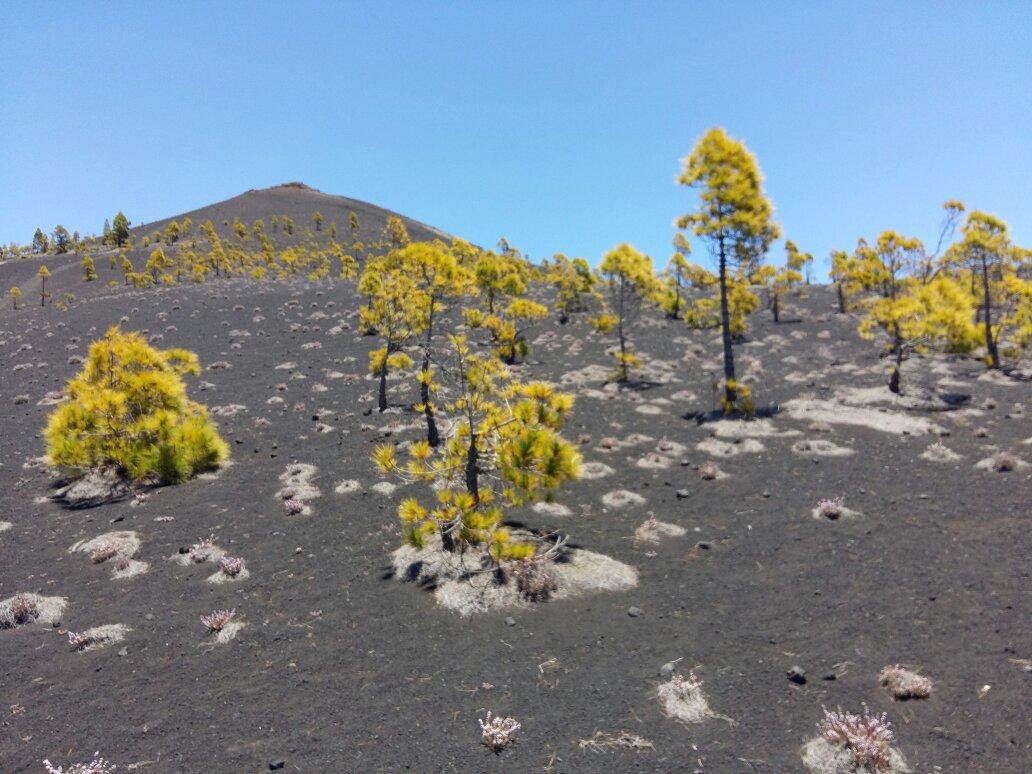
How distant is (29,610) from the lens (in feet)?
26.8

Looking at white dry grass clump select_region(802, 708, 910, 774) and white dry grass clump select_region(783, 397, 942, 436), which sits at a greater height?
white dry grass clump select_region(783, 397, 942, 436)

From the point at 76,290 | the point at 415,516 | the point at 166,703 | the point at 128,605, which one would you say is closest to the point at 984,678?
the point at 415,516

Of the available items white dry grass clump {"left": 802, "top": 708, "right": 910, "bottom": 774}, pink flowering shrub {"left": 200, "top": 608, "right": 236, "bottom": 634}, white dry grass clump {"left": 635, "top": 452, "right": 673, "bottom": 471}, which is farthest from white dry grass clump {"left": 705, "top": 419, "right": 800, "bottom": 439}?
pink flowering shrub {"left": 200, "top": 608, "right": 236, "bottom": 634}

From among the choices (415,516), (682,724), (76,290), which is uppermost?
(76,290)

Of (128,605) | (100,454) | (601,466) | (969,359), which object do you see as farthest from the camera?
(969,359)

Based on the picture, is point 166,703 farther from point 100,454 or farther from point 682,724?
point 100,454

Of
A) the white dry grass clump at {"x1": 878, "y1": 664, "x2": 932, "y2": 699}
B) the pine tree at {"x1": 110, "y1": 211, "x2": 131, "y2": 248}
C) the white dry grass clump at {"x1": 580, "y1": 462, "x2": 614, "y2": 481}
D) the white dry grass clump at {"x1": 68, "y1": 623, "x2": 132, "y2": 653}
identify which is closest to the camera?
the white dry grass clump at {"x1": 878, "y1": 664, "x2": 932, "y2": 699}

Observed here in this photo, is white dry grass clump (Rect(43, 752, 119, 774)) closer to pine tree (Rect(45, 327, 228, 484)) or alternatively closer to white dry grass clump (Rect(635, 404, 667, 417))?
pine tree (Rect(45, 327, 228, 484))

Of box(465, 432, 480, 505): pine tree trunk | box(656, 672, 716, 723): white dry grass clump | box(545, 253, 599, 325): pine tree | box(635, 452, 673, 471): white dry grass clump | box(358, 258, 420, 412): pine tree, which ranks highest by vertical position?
box(545, 253, 599, 325): pine tree

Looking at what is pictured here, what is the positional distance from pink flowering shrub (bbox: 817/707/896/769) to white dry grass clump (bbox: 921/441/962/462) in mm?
11255

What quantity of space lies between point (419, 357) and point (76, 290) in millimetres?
61742

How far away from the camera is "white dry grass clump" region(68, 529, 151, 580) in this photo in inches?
376

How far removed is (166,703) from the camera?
20.5 feet

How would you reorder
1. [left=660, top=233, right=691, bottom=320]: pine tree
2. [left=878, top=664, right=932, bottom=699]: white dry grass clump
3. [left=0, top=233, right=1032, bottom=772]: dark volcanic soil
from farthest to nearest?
[left=660, top=233, right=691, bottom=320]: pine tree
[left=878, top=664, right=932, bottom=699]: white dry grass clump
[left=0, top=233, right=1032, bottom=772]: dark volcanic soil
